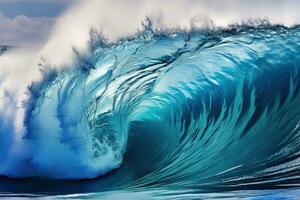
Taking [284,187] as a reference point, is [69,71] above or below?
above

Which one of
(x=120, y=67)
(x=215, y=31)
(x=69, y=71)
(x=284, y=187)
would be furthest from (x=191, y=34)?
(x=284, y=187)

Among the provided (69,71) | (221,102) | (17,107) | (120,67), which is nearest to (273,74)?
(221,102)

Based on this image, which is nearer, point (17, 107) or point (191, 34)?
point (17, 107)

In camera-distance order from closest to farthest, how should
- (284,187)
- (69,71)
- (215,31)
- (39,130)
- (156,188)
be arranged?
(284,187) → (156,188) → (39,130) → (69,71) → (215,31)

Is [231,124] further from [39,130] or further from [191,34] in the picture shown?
[39,130]

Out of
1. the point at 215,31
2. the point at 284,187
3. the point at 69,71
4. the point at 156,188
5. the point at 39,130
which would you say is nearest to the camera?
the point at 284,187

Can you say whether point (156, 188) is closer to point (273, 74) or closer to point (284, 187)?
point (284, 187)
